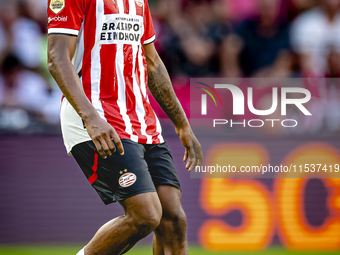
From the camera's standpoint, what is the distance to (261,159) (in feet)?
17.3

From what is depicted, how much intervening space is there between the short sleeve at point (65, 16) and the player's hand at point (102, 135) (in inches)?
21.2

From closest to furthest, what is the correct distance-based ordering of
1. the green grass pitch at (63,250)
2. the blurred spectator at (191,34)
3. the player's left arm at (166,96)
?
the player's left arm at (166,96) < the green grass pitch at (63,250) < the blurred spectator at (191,34)

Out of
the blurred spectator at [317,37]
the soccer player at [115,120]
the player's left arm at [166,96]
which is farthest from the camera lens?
the blurred spectator at [317,37]

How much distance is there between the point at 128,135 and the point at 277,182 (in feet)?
9.24

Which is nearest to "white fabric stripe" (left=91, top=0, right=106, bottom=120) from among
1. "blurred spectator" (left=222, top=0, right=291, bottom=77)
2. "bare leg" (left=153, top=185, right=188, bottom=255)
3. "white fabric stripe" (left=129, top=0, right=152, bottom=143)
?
"white fabric stripe" (left=129, top=0, right=152, bottom=143)

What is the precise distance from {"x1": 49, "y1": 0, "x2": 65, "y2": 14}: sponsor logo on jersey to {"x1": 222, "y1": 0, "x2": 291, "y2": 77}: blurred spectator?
3.25 meters

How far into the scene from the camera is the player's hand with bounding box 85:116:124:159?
2.53m

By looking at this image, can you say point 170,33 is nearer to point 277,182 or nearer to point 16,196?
point 277,182

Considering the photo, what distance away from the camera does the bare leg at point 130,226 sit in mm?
2658

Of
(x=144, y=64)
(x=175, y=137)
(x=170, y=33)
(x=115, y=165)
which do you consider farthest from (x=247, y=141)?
(x=115, y=165)

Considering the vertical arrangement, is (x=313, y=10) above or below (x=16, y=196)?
above

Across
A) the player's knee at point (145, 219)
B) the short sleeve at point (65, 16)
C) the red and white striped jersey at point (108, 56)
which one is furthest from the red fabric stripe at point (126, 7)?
the player's knee at point (145, 219)

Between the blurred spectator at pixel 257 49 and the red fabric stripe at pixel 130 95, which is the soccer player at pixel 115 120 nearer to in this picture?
the red fabric stripe at pixel 130 95

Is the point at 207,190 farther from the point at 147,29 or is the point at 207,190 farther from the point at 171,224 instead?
the point at 147,29
